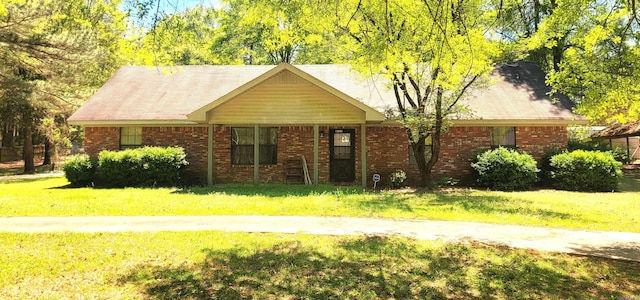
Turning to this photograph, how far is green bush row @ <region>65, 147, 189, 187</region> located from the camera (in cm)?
1362

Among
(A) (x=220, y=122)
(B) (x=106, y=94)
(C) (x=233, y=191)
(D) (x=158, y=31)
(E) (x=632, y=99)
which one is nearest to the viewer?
(D) (x=158, y=31)

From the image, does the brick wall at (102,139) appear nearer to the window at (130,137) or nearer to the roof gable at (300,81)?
the window at (130,137)

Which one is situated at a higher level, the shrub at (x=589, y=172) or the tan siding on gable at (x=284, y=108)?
the tan siding on gable at (x=284, y=108)

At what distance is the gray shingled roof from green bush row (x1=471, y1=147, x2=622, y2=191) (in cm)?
184

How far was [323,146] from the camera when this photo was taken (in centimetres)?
1540

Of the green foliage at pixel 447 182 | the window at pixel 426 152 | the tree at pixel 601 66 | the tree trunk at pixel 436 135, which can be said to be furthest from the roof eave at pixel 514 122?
the tree at pixel 601 66

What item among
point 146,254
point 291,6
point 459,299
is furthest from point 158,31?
point 459,299

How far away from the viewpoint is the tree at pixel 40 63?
1712 cm

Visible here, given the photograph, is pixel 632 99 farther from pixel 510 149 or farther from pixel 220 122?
pixel 220 122

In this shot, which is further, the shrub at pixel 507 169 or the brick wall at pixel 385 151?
the brick wall at pixel 385 151

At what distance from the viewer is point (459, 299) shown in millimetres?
4105

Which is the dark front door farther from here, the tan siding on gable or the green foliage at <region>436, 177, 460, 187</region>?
the green foliage at <region>436, 177, 460, 187</region>

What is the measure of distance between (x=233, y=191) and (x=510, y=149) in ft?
34.7

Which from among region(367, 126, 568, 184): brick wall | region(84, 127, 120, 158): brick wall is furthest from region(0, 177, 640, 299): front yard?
region(84, 127, 120, 158): brick wall
